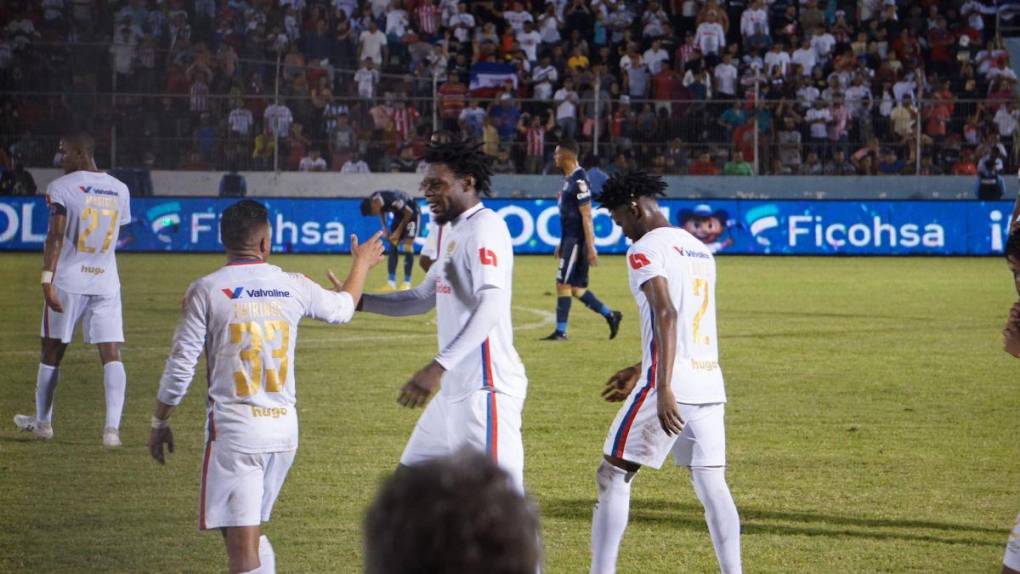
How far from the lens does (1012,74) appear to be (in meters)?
32.2

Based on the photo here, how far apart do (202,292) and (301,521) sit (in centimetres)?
255

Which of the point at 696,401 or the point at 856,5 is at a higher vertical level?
the point at 856,5

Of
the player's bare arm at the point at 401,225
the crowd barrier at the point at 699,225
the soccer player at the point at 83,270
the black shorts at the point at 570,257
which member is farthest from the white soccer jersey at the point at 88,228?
the crowd barrier at the point at 699,225

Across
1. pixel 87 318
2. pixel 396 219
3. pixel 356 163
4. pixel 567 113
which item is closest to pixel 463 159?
pixel 87 318

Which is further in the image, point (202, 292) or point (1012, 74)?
point (1012, 74)

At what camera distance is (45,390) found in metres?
10.1

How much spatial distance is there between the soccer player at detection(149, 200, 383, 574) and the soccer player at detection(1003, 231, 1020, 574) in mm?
2633

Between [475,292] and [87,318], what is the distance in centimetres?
516

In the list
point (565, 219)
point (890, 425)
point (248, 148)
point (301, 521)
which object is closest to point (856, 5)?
point (248, 148)

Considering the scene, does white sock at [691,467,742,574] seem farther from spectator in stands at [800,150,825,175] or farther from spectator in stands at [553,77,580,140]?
spectator in stands at [800,150,825,175]

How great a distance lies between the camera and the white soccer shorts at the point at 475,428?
573cm

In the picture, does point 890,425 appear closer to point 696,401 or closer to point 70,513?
point 696,401

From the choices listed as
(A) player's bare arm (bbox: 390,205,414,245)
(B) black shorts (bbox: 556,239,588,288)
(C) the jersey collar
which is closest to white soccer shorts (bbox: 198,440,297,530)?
(C) the jersey collar

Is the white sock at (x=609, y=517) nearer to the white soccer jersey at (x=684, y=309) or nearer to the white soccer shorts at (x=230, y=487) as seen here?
the white soccer jersey at (x=684, y=309)
